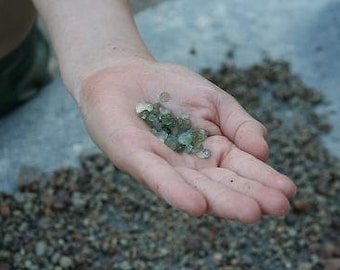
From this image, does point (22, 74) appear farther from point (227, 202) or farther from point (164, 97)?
point (227, 202)

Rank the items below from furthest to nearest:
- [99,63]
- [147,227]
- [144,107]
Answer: [147,227] → [99,63] → [144,107]

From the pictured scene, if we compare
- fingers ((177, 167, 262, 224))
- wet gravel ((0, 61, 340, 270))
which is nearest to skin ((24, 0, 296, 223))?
fingers ((177, 167, 262, 224))

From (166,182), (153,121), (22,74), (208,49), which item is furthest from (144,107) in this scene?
(208,49)

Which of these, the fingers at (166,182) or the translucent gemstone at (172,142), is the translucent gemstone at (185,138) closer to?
the translucent gemstone at (172,142)

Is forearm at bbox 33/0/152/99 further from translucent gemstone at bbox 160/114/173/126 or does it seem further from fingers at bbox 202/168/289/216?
Answer: fingers at bbox 202/168/289/216

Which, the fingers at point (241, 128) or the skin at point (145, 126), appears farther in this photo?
the fingers at point (241, 128)

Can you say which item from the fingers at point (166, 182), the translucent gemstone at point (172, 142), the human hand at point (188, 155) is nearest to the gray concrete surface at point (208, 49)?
the human hand at point (188, 155)
